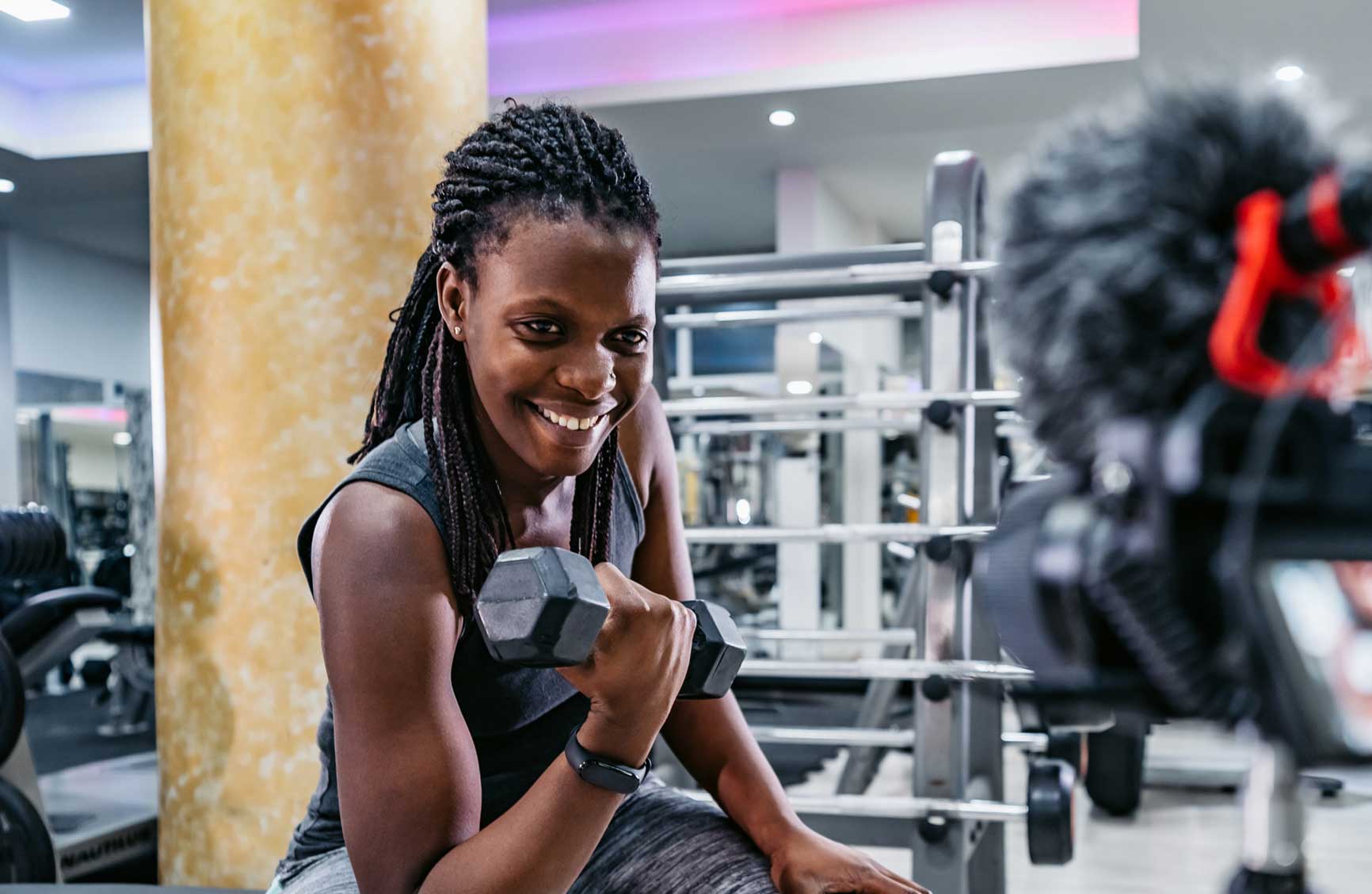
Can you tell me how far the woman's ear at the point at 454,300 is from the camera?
108 cm

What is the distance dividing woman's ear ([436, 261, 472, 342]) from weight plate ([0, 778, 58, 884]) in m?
1.95

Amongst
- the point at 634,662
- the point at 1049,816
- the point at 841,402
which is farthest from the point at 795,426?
the point at 634,662

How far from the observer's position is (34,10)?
4781mm

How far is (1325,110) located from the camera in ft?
1.09

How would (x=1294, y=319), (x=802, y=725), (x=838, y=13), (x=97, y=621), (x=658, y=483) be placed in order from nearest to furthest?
1. (x=1294, y=319)
2. (x=658, y=483)
3. (x=97, y=621)
4. (x=838, y=13)
5. (x=802, y=725)

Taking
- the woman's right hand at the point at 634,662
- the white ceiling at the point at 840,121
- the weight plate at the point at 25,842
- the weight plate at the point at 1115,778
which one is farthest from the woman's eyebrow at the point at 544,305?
the white ceiling at the point at 840,121

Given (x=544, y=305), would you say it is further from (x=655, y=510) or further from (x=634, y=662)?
(x=655, y=510)

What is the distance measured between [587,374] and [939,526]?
119 cm

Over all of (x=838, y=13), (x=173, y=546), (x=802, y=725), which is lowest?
(x=802, y=725)

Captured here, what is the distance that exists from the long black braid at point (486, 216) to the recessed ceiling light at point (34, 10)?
14.8 ft

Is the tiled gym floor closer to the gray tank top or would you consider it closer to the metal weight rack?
the metal weight rack

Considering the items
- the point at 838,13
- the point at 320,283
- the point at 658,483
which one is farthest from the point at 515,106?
the point at 838,13

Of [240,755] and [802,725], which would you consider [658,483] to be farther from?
[802,725]

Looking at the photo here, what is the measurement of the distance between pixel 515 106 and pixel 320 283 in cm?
84
